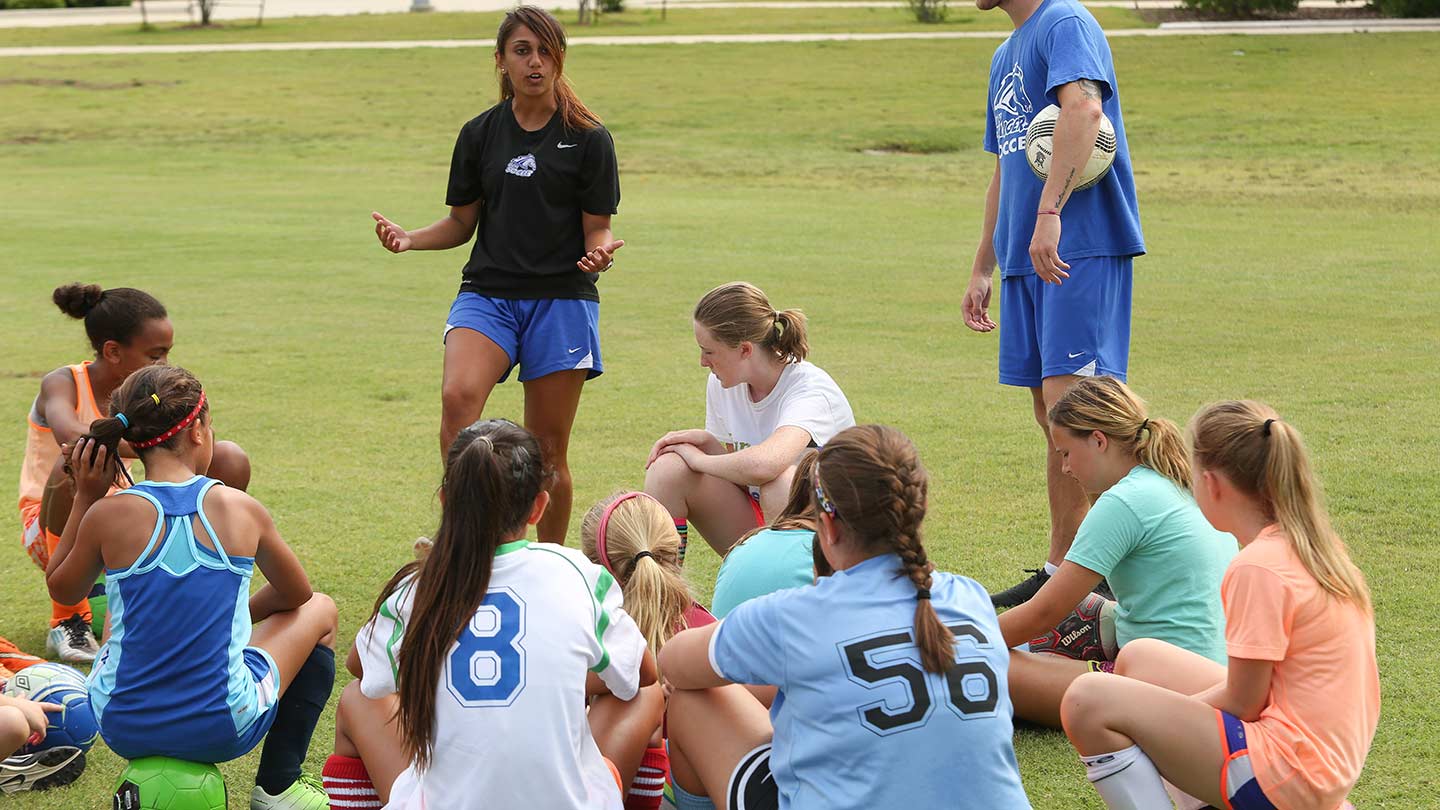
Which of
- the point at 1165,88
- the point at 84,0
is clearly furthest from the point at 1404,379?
the point at 84,0

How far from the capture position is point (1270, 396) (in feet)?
25.0

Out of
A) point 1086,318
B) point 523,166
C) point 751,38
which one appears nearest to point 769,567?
point 1086,318

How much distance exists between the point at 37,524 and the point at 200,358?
4.81m

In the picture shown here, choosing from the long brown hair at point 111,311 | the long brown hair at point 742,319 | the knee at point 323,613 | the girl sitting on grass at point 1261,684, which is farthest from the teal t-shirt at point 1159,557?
the long brown hair at point 111,311

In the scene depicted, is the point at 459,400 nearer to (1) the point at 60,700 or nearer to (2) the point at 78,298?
(2) the point at 78,298

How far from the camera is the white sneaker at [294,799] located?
3477mm

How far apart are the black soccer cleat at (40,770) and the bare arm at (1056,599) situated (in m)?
2.39

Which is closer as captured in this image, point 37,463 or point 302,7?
point 37,463

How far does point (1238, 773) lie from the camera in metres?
2.83

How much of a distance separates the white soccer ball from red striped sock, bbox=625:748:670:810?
2.34m

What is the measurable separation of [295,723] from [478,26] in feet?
136

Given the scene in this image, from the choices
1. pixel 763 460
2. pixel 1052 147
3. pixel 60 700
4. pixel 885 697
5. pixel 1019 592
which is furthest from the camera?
pixel 1019 592

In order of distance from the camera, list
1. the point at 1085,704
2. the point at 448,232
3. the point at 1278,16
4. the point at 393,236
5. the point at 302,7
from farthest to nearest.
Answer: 1. the point at 302,7
2. the point at 1278,16
3. the point at 448,232
4. the point at 393,236
5. the point at 1085,704

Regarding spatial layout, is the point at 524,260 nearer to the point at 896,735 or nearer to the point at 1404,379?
the point at 896,735
